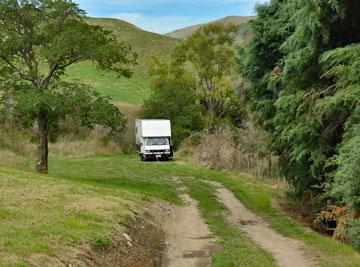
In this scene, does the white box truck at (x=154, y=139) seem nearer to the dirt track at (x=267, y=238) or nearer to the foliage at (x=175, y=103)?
the foliage at (x=175, y=103)

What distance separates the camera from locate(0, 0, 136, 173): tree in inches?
963

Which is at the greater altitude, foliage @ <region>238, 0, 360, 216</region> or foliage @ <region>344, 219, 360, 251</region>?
foliage @ <region>238, 0, 360, 216</region>

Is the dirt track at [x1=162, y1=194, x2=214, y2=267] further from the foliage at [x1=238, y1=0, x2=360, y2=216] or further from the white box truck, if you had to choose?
the white box truck

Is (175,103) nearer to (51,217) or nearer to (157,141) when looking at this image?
(157,141)

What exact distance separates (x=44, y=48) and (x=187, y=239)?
1187cm

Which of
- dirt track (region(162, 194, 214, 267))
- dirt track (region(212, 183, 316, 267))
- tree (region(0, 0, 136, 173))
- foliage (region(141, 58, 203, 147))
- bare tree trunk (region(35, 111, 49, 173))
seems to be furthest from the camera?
foliage (region(141, 58, 203, 147))

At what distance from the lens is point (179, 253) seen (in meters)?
15.1

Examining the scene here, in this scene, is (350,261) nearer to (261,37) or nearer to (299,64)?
(299,64)

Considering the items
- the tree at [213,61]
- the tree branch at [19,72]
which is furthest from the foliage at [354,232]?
the tree at [213,61]

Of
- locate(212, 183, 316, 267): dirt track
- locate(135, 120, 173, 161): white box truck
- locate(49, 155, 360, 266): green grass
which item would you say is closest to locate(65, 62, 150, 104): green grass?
locate(135, 120, 173, 161): white box truck

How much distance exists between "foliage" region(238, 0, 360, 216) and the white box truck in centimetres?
2320

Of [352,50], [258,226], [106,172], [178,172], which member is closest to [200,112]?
[178,172]

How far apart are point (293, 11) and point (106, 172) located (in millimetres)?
A: 16868

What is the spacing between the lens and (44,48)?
81.0 ft
